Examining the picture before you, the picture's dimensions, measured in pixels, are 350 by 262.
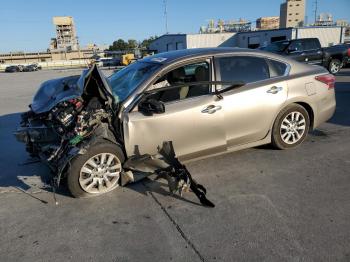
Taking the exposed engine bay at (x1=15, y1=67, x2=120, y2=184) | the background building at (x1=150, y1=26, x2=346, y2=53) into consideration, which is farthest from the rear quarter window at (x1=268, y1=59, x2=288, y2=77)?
the background building at (x1=150, y1=26, x2=346, y2=53)

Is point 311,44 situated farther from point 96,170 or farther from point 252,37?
point 252,37

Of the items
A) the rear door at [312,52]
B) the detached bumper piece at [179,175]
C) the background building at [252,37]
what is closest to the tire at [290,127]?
the detached bumper piece at [179,175]

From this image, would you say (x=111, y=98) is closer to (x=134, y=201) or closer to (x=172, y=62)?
(x=172, y=62)

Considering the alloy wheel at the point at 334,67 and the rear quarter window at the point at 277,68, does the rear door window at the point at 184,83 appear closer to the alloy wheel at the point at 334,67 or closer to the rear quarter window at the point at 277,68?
the rear quarter window at the point at 277,68

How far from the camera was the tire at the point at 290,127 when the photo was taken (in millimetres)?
5074

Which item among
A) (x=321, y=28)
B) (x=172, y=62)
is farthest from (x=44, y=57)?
(x=172, y=62)

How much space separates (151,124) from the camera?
162 inches

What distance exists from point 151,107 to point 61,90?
1603 millimetres

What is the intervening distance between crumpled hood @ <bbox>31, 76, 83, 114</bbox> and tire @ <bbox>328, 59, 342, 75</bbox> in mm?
14500

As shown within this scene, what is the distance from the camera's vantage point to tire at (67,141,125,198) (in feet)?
12.9

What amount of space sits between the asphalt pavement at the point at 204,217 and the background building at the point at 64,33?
396ft

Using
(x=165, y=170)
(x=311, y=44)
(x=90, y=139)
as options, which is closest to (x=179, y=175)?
(x=165, y=170)

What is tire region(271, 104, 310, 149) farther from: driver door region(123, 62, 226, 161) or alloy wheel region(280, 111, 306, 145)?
driver door region(123, 62, 226, 161)

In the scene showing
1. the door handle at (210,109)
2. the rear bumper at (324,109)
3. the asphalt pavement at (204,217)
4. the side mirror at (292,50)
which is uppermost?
the side mirror at (292,50)
